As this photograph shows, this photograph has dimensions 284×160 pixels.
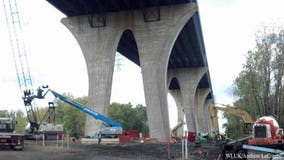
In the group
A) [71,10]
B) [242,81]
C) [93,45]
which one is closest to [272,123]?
[93,45]

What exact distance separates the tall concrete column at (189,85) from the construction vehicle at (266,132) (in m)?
73.3

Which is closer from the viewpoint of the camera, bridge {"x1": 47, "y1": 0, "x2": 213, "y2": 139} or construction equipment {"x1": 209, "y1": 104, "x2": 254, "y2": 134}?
construction equipment {"x1": 209, "y1": 104, "x2": 254, "y2": 134}

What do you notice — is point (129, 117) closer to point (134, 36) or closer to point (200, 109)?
point (200, 109)

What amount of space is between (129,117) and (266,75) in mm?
89870

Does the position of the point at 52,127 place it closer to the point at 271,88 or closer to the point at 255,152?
the point at 271,88

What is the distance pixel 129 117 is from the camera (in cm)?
13788

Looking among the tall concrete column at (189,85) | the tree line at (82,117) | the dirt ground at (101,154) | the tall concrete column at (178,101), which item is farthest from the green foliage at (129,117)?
the dirt ground at (101,154)

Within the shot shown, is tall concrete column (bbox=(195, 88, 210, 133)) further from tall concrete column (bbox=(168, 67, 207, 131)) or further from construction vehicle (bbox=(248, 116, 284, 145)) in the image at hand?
construction vehicle (bbox=(248, 116, 284, 145))

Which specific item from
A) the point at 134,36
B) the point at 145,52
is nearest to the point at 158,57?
the point at 145,52

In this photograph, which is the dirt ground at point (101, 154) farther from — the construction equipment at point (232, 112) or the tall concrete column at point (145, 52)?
the tall concrete column at point (145, 52)

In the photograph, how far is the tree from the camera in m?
48.7

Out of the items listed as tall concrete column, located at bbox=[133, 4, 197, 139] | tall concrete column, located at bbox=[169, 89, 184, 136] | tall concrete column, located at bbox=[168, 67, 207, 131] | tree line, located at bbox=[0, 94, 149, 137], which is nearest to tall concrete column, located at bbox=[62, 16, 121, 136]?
tall concrete column, located at bbox=[133, 4, 197, 139]

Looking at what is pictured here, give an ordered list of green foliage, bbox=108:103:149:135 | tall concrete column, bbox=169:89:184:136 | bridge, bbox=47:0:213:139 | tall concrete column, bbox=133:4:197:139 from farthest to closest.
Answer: green foliage, bbox=108:103:149:135
tall concrete column, bbox=169:89:184:136
bridge, bbox=47:0:213:139
tall concrete column, bbox=133:4:197:139

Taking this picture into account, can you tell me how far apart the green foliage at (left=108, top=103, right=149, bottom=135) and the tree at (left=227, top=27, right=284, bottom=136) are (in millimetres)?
77912
